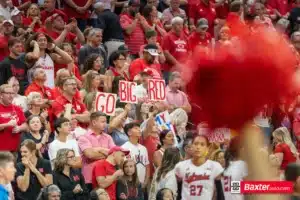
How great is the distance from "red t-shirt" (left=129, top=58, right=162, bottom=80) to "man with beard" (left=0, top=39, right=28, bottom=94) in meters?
1.86

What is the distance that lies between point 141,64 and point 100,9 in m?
2.41

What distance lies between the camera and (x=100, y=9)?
15.3 m

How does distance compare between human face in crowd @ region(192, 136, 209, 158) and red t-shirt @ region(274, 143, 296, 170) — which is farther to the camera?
red t-shirt @ region(274, 143, 296, 170)

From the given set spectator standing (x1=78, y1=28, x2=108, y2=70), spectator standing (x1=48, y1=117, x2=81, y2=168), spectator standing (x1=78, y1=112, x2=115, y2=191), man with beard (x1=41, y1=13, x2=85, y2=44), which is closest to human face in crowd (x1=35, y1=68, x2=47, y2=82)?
spectator standing (x1=78, y1=112, x2=115, y2=191)

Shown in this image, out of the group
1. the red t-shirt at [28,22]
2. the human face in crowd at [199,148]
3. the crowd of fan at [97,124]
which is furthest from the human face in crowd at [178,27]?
the human face in crowd at [199,148]

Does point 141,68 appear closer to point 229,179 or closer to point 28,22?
point 28,22

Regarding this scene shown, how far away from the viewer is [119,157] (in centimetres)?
983

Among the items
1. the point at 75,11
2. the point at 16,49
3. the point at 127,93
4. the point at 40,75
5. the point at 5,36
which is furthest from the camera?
the point at 75,11

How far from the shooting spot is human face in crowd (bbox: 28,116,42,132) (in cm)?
962

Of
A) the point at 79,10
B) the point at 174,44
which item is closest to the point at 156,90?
the point at 174,44

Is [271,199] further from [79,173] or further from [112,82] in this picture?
[112,82]

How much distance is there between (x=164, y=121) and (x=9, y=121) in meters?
2.46

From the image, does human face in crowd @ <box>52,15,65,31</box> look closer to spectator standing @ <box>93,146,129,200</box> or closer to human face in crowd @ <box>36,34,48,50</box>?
human face in crowd @ <box>36,34,48,50</box>

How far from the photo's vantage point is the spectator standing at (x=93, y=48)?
43.0ft
